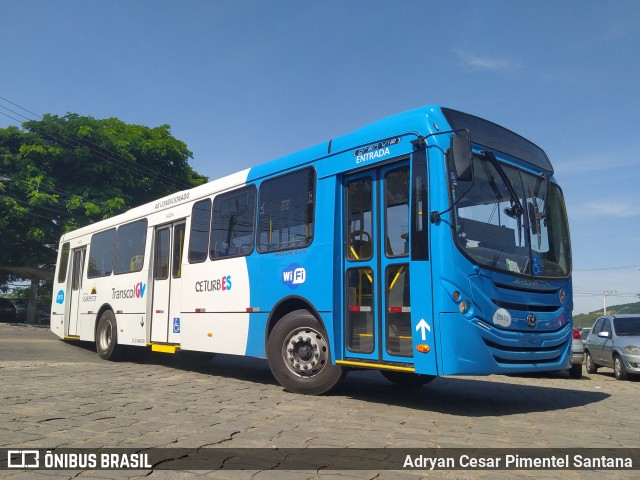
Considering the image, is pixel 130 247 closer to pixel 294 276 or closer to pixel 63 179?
pixel 294 276

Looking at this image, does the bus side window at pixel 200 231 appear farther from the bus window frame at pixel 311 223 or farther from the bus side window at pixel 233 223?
the bus window frame at pixel 311 223

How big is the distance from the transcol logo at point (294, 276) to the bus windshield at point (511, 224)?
2.33 metres

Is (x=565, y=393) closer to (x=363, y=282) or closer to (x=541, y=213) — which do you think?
(x=541, y=213)

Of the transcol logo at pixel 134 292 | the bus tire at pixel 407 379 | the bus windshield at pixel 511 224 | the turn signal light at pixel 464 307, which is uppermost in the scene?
the bus windshield at pixel 511 224

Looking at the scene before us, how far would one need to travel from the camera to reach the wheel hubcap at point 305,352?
23.7 feet

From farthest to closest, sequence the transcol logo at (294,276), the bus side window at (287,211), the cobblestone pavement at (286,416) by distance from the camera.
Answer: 1. the bus side window at (287,211)
2. the transcol logo at (294,276)
3. the cobblestone pavement at (286,416)

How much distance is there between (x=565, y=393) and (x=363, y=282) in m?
4.34

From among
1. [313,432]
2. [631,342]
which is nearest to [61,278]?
[313,432]

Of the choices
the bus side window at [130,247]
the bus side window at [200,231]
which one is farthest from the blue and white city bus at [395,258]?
the bus side window at [130,247]

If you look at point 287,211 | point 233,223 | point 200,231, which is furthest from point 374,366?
point 200,231

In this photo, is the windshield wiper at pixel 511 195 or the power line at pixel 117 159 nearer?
the windshield wiper at pixel 511 195

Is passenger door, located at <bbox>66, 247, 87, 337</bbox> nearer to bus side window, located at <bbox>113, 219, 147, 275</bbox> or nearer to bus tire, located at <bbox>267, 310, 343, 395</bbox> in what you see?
bus side window, located at <bbox>113, 219, 147, 275</bbox>

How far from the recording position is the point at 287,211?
26.4 ft

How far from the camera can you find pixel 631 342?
1305 centimetres
